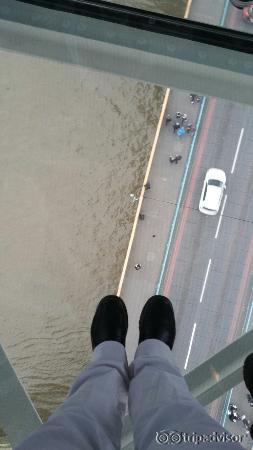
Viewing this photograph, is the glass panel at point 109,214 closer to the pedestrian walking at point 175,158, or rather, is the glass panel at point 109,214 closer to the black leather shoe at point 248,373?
the pedestrian walking at point 175,158

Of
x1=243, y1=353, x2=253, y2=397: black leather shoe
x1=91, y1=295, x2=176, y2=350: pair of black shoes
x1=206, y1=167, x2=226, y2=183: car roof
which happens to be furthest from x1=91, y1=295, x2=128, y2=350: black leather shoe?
x1=206, y1=167, x2=226, y2=183: car roof

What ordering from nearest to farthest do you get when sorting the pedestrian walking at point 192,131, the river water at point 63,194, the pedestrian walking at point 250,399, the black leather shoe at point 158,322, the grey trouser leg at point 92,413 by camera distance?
the grey trouser leg at point 92,413
the black leather shoe at point 158,322
the pedestrian walking at point 250,399
the river water at point 63,194
the pedestrian walking at point 192,131

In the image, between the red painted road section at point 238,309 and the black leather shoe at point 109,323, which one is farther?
the red painted road section at point 238,309

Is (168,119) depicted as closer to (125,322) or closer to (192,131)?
(192,131)

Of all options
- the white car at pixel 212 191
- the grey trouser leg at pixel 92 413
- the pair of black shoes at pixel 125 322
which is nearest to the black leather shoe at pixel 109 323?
the pair of black shoes at pixel 125 322

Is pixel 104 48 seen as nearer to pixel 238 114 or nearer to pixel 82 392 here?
pixel 82 392

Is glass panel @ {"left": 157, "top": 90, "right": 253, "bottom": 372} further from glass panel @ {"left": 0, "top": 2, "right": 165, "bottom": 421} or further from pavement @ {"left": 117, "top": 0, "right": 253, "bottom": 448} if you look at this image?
glass panel @ {"left": 0, "top": 2, "right": 165, "bottom": 421}
